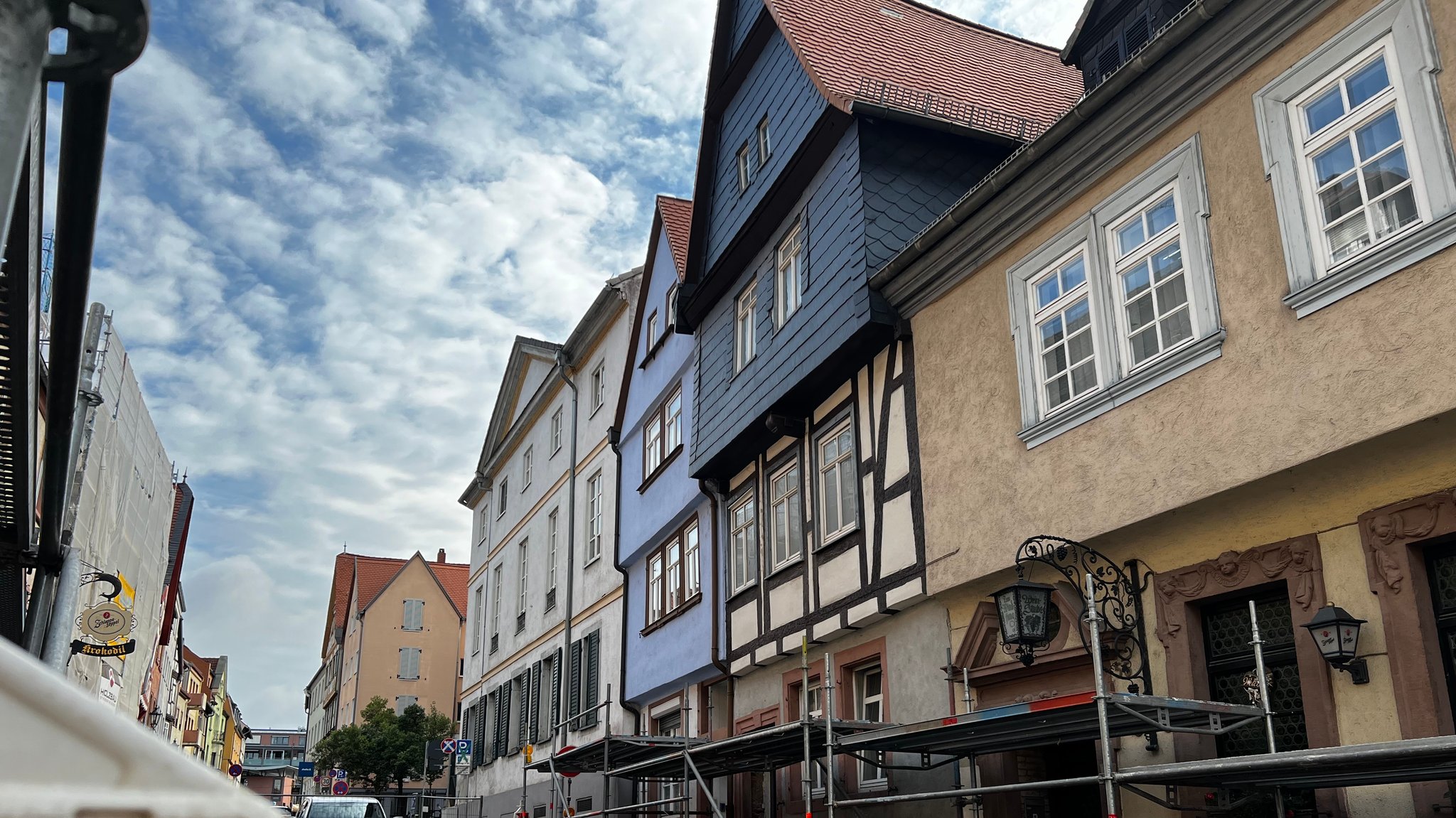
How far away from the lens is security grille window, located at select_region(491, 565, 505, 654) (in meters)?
32.9

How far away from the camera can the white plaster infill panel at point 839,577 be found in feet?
44.2

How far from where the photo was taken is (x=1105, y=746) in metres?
7.94

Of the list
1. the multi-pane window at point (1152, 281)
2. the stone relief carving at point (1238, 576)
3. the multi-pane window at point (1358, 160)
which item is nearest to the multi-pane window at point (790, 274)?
the multi-pane window at point (1152, 281)

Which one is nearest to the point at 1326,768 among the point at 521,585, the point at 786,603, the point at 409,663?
the point at 786,603

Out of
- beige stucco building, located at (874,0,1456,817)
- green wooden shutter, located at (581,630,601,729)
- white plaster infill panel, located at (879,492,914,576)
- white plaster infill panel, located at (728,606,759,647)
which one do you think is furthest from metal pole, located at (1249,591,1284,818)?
green wooden shutter, located at (581,630,601,729)

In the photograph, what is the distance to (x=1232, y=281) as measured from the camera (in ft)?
28.4

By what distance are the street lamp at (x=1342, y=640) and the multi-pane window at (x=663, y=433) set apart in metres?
12.9

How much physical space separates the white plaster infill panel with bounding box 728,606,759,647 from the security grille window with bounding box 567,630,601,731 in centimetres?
670

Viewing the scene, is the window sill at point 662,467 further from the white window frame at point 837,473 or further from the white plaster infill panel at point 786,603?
the white window frame at point 837,473

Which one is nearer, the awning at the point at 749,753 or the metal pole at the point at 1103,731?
the metal pole at the point at 1103,731

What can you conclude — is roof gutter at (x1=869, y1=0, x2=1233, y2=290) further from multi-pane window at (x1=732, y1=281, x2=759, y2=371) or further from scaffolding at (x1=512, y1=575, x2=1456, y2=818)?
multi-pane window at (x1=732, y1=281, x2=759, y2=371)

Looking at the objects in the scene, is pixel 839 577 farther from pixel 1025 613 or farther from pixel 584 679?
pixel 584 679

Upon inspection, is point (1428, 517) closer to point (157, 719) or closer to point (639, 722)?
point (639, 722)

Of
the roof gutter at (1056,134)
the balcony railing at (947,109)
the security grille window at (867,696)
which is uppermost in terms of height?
the balcony railing at (947,109)
